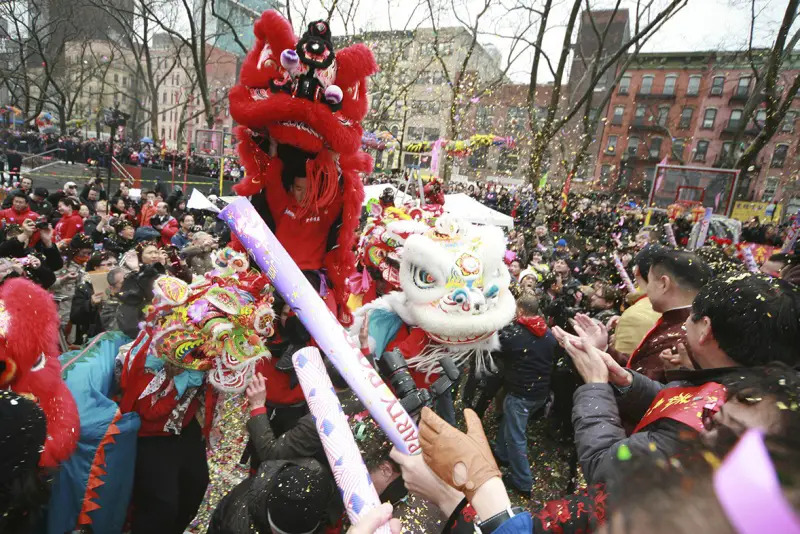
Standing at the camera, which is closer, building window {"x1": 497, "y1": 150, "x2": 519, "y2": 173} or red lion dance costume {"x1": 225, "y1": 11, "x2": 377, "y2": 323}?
red lion dance costume {"x1": 225, "y1": 11, "x2": 377, "y2": 323}

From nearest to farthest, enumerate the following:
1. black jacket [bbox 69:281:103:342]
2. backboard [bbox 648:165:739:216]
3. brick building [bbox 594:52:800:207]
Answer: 1. black jacket [bbox 69:281:103:342]
2. backboard [bbox 648:165:739:216]
3. brick building [bbox 594:52:800:207]

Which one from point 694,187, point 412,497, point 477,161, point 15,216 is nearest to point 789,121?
point 694,187

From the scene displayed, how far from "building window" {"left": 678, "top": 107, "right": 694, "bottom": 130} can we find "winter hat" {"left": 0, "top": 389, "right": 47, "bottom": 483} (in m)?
44.6

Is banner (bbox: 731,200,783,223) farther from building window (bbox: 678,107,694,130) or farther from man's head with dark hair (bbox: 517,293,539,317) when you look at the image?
man's head with dark hair (bbox: 517,293,539,317)

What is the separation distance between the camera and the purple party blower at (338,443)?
4.45 ft

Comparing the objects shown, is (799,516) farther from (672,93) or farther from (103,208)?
(672,93)

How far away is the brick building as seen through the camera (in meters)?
33.4

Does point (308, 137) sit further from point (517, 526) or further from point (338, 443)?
point (517, 526)

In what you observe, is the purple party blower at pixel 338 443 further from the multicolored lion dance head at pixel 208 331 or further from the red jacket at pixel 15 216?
the red jacket at pixel 15 216

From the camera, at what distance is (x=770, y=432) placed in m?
0.66

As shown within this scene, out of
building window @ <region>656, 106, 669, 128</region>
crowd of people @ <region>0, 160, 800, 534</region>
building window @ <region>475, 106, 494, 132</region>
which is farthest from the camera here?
building window @ <region>656, 106, 669, 128</region>

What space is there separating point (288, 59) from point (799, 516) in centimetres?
231

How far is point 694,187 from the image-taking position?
1677 centimetres

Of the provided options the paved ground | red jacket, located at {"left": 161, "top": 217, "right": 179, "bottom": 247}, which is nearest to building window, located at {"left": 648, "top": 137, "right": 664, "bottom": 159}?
the paved ground
